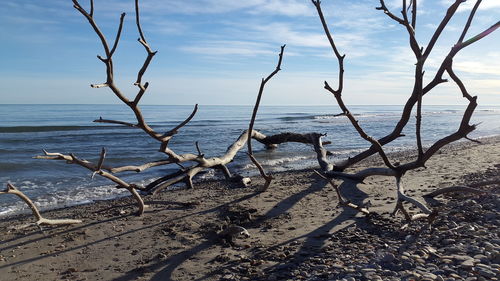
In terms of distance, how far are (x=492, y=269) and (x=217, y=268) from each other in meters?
2.09

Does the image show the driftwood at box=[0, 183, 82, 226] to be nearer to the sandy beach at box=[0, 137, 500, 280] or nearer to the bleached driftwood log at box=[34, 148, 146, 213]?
the sandy beach at box=[0, 137, 500, 280]

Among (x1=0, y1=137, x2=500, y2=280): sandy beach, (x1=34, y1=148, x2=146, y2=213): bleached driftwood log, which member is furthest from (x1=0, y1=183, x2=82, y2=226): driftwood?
(x1=34, y1=148, x2=146, y2=213): bleached driftwood log

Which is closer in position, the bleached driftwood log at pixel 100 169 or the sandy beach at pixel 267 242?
the sandy beach at pixel 267 242

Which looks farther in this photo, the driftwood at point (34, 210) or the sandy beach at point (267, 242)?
the driftwood at point (34, 210)

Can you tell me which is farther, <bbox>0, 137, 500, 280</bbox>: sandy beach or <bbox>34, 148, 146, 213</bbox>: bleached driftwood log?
<bbox>34, 148, 146, 213</bbox>: bleached driftwood log

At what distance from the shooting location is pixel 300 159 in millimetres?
11086

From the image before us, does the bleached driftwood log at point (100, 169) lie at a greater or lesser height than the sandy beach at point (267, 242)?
greater

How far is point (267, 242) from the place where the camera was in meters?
3.84

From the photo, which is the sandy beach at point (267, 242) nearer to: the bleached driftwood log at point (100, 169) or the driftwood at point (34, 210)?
the driftwood at point (34, 210)

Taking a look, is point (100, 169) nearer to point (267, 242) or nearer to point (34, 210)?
point (34, 210)

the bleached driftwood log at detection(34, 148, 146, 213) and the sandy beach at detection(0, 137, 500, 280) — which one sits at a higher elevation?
the bleached driftwood log at detection(34, 148, 146, 213)

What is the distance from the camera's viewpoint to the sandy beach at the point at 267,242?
10.2 feet

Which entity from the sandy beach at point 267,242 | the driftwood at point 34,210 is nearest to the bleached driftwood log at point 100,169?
the sandy beach at point 267,242

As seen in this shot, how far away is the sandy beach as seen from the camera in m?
3.11
